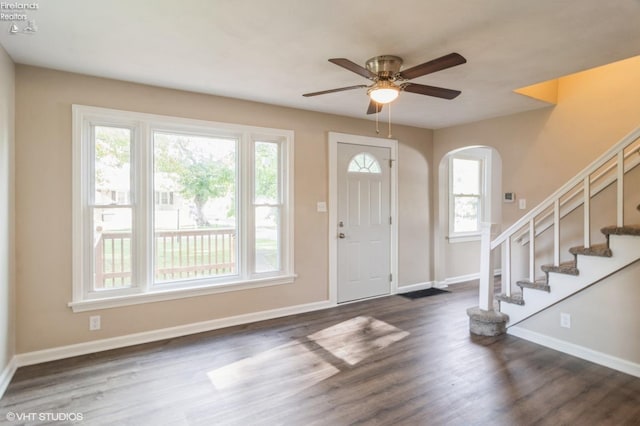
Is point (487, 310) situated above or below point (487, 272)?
below

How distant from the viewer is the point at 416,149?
5.27m

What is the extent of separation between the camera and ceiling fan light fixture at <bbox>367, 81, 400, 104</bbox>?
2.55 meters

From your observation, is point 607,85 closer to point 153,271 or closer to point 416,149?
point 416,149

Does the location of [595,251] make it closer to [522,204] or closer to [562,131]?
[522,204]

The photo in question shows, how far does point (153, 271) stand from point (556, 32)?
3899 millimetres

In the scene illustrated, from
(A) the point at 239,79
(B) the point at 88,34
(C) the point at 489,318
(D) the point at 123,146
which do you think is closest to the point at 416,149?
(C) the point at 489,318

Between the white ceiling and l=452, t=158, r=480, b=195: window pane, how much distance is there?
286cm

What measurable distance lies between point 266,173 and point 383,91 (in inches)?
75.5

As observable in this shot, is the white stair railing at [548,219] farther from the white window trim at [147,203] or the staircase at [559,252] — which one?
the white window trim at [147,203]

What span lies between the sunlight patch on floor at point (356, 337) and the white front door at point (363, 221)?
2.70ft

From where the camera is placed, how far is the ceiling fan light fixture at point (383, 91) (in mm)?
2551

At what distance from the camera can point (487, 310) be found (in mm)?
3557

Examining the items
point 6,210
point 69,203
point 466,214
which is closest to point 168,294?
point 69,203

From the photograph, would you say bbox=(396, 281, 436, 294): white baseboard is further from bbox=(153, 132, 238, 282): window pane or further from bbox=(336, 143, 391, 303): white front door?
bbox=(153, 132, 238, 282): window pane
